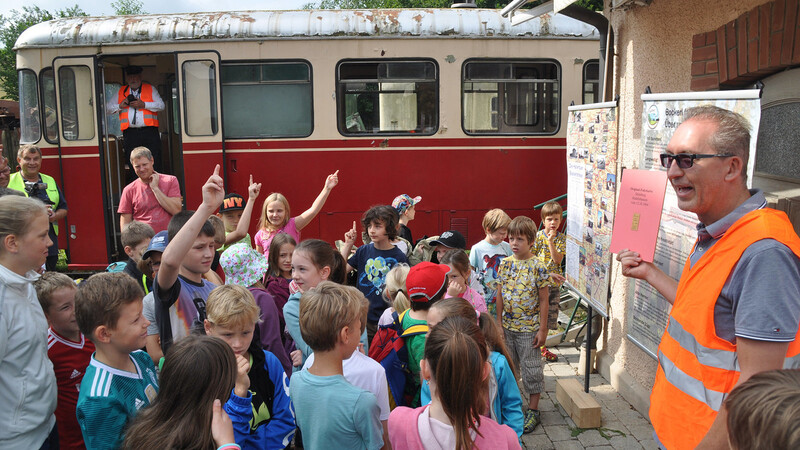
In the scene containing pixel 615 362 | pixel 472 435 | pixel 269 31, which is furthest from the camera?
pixel 269 31

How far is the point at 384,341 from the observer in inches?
129

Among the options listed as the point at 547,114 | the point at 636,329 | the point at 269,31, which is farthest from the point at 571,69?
the point at 636,329

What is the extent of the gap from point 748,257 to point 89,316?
250 cm

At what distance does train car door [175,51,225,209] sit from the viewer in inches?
305

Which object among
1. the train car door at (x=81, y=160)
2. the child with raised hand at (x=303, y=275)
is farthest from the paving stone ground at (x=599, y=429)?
the train car door at (x=81, y=160)

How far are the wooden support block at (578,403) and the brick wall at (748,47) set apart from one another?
2.33 m

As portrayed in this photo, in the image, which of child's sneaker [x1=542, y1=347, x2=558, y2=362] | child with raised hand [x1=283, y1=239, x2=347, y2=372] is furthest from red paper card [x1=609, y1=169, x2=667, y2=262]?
child's sneaker [x1=542, y1=347, x2=558, y2=362]

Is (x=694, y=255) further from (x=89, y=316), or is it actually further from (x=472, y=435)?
(x=89, y=316)

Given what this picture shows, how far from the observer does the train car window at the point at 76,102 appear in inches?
311

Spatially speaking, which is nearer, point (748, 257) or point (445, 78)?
point (748, 257)

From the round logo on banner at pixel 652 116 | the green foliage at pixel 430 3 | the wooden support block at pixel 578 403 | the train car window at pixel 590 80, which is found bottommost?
the wooden support block at pixel 578 403

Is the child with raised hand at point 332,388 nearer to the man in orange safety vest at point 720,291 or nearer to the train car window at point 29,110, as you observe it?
the man in orange safety vest at point 720,291

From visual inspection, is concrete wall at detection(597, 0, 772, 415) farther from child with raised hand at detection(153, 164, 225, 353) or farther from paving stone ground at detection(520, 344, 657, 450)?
child with raised hand at detection(153, 164, 225, 353)

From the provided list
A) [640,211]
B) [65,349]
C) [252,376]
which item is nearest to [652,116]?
[640,211]
